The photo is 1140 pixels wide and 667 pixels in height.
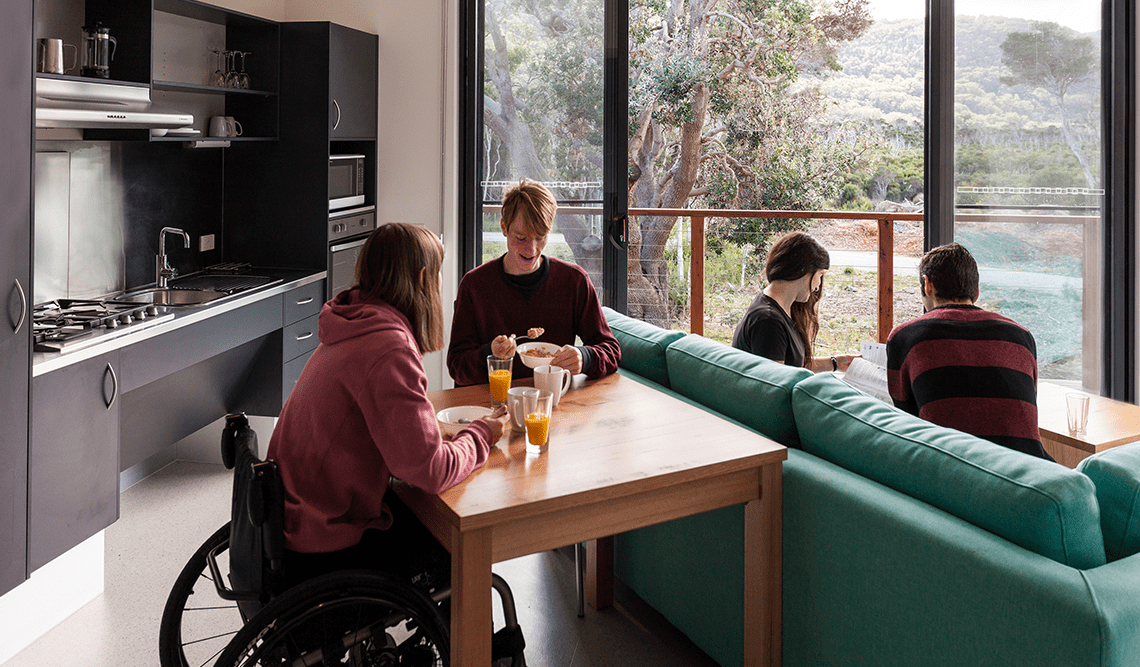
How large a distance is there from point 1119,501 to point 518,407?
3.80 ft

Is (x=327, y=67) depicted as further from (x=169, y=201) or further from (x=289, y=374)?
(x=289, y=374)

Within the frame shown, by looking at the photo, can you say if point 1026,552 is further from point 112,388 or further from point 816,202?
point 816,202

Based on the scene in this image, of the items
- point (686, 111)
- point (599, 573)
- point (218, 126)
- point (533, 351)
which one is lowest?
point (599, 573)

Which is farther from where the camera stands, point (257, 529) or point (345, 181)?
point (345, 181)

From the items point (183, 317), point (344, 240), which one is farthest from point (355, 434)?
point (344, 240)

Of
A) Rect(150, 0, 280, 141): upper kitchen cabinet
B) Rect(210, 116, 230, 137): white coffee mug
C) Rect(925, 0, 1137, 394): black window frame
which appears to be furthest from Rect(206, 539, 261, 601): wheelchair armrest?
Rect(925, 0, 1137, 394): black window frame

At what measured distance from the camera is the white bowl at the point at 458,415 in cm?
199

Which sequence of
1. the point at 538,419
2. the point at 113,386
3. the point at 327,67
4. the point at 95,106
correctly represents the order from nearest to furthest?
the point at 538,419 < the point at 113,386 < the point at 95,106 < the point at 327,67

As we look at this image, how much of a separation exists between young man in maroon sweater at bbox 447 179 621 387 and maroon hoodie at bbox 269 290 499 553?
0.77m

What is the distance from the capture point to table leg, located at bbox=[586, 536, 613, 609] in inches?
103

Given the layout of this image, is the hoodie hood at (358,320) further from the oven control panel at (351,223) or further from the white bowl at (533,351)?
the oven control panel at (351,223)

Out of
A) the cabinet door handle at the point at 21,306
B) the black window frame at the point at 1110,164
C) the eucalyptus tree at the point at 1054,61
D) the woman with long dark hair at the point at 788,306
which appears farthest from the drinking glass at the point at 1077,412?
the cabinet door handle at the point at 21,306

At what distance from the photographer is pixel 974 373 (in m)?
2.18

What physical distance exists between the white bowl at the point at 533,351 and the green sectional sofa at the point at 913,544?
419mm
